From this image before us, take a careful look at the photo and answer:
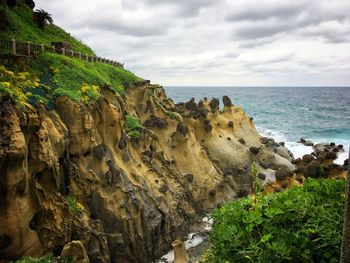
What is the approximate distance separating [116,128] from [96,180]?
3.76 metres

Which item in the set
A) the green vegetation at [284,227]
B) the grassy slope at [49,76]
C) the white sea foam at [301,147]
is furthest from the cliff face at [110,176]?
the white sea foam at [301,147]

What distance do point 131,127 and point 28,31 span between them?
12.4 metres

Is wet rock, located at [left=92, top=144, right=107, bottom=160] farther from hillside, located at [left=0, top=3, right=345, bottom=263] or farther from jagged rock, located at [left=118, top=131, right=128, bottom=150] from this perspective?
jagged rock, located at [left=118, top=131, right=128, bottom=150]

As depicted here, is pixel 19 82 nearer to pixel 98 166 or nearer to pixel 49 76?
pixel 49 76

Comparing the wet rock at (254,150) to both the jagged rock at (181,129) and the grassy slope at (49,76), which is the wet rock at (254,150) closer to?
the jagged rock at (181,129)

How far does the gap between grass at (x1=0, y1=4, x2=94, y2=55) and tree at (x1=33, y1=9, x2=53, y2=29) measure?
376 mm

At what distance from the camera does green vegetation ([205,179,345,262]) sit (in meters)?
6.86

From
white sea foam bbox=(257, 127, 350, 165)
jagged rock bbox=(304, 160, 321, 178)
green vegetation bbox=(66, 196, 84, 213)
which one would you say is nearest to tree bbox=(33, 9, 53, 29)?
green vegetation bbox=(66, 196, 84, 213)

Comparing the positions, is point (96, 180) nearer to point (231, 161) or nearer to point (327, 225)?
point (327, 225)

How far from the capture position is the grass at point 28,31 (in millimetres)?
26125

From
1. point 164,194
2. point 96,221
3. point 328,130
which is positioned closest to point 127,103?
point 164,194

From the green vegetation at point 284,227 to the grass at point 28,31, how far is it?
22.0 metres

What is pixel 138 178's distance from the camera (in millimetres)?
21688

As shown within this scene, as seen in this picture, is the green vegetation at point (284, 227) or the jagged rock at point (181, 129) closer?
the green vegetation at point (284, 227)
